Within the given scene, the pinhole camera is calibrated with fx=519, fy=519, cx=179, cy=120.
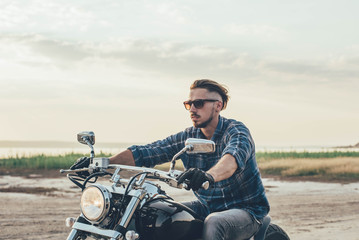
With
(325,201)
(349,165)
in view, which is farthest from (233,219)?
(349,165)

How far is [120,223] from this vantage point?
3107 mm

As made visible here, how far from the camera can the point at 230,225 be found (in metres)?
3.88

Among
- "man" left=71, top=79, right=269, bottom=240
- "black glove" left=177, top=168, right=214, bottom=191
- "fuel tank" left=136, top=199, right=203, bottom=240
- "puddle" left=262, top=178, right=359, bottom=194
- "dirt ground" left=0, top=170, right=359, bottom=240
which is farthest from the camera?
"puddle" left=262, top=178, right=359, bottom=194

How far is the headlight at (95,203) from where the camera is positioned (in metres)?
3.12

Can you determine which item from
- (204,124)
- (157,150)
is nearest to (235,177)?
(204,124)

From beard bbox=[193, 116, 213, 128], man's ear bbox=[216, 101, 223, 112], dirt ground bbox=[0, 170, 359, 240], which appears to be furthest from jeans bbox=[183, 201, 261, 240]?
dirt ground bbox=[0, 170, 359, 240]

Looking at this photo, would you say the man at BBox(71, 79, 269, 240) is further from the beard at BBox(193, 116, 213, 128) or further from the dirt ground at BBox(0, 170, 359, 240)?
the dirt ground at BBox(0, 170, 359, 240)

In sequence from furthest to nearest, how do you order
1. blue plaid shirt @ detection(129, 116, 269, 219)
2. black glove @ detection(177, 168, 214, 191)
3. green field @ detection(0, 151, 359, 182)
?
green field @ detection(0, 151, 359, 182), blue plaid shirt @ detection(129, 116, 269, 219), black glove @ detection(177, 168, 214, 191)

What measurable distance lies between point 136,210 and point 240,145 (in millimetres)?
1243

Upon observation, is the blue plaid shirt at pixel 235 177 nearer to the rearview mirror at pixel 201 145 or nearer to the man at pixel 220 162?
the man at pixel 220 162

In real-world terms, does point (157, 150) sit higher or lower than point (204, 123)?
lower

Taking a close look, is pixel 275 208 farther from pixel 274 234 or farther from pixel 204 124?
pixel 204 124

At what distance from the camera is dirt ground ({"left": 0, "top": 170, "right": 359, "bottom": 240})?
894cm

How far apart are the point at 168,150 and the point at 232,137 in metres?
0.83
